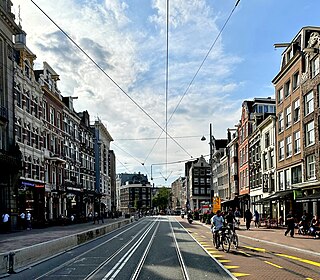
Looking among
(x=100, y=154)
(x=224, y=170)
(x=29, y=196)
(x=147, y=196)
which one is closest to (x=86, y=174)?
(x=100, y=154)

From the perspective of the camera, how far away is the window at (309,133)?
36.8 meters

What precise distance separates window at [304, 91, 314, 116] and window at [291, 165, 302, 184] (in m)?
5.22

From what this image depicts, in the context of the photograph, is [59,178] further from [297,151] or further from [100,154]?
[100,154]

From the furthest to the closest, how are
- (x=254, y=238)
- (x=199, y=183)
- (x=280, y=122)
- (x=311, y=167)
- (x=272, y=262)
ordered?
(x=199, y=183), (x=280, y=122), (x=311, y=167), (x=254, y=238), (x=272, y=262)

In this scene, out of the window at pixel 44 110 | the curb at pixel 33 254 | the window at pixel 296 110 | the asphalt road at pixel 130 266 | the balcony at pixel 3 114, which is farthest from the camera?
the window at pixel 44 110

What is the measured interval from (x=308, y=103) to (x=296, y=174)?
7.09m

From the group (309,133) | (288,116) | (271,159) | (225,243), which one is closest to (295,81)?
(288,116)

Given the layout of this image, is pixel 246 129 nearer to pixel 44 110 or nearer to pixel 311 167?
pixel 44 110

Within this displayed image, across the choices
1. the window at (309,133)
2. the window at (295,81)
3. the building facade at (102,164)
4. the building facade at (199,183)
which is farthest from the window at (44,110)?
the building facade at (199,183)

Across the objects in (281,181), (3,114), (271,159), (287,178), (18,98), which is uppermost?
(18,98)

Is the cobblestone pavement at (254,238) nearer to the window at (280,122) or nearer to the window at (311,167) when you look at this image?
the window at (311,167)

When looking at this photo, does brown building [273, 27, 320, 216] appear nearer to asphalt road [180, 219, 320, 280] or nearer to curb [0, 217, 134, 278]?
asphalt road [180, 219, 320, 280]

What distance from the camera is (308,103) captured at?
3759cm

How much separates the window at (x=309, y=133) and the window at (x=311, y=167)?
1137 mm
